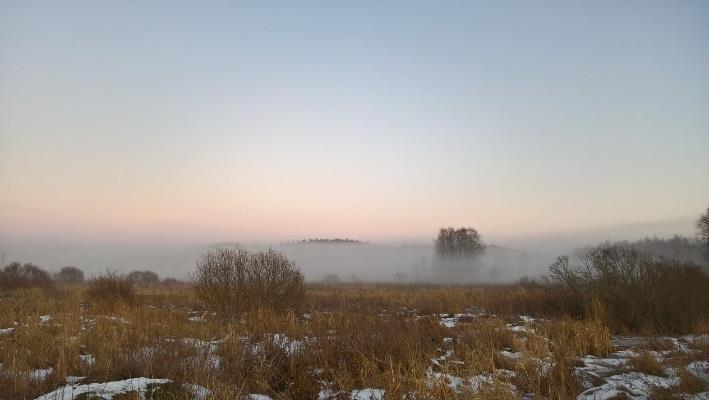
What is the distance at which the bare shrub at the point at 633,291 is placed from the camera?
11.9 metres

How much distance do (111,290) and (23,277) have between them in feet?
57.8

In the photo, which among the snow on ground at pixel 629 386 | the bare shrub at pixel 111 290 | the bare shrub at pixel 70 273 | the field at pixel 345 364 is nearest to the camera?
the field at pixel 345 364

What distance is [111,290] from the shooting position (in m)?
15.5

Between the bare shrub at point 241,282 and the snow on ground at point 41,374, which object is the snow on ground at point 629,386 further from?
the bare shrub at point 241,282

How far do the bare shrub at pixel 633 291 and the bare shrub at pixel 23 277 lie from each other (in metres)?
29.8

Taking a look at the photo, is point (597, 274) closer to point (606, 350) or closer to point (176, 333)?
point (606, 350)

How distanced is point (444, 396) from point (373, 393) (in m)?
0.86

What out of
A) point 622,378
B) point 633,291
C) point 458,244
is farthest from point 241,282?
point 458,244

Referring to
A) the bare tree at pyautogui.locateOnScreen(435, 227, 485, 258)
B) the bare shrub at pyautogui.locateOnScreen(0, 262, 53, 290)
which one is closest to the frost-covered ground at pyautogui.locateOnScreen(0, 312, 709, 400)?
the bare shrub at pyautogui.locateOnScreen(0, 262, 53, 290)

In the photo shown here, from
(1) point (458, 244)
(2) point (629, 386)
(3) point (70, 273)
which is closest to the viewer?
(2) point (629, 386)

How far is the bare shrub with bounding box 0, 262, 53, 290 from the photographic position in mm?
25594

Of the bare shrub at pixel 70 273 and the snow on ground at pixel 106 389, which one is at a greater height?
the snow on ground at pixel 106 389

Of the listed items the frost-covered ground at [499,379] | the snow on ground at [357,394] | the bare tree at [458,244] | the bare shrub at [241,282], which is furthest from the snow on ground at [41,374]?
the bare tree at [458,244]

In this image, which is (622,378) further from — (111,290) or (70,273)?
(70,273)
